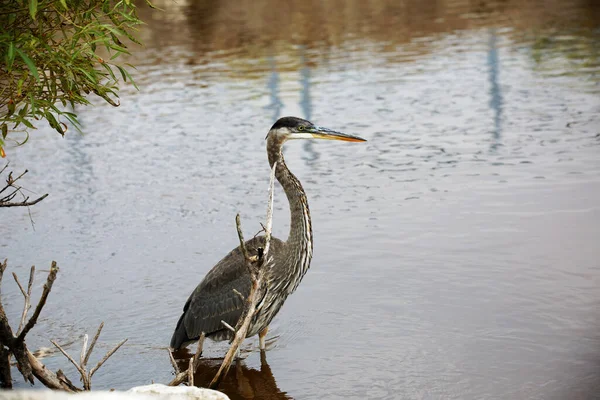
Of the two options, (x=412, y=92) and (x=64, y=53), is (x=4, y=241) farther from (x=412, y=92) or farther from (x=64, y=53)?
(x=412, y=92)

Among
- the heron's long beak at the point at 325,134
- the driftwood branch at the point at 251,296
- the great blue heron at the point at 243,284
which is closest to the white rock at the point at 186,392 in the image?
the driftwood branch at the point at 251,296

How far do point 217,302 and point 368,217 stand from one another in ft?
10.8

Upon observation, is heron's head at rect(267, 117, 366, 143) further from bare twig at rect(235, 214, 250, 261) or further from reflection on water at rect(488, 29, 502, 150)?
reflection on water at rect(488, 29, 502, 150)

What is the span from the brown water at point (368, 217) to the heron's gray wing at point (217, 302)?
0.34m

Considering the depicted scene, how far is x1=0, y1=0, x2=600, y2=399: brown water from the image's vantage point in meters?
6.98

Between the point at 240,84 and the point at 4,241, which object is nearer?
the point at 4,241

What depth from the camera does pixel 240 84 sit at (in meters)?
18.6

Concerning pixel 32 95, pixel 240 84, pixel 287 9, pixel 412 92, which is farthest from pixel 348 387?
pixel 287 9

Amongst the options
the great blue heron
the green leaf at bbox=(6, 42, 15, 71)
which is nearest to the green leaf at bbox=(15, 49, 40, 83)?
the green leaf at bbox=(6, 42, 15, 71)

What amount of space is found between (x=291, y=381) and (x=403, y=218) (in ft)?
11.7

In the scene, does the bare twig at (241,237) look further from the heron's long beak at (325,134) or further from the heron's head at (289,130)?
the heron's long beak at (325,134)

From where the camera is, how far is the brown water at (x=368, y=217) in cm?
698

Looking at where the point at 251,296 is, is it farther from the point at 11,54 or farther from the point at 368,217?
the point at 368,217

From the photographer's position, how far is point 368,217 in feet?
33.3
